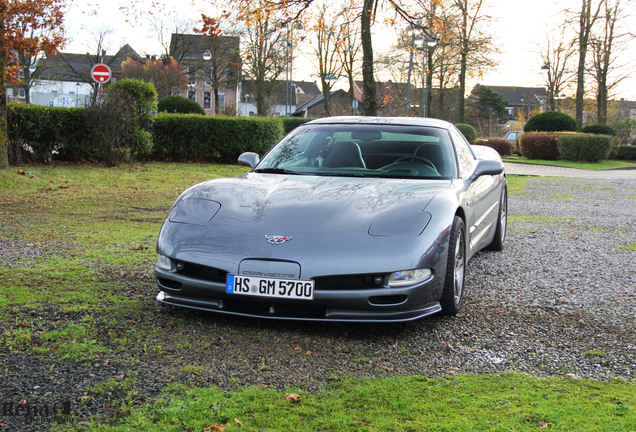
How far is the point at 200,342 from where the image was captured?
11.3ft

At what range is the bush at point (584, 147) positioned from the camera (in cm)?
2803

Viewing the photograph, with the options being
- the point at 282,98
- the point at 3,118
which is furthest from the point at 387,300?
the point at 282,98

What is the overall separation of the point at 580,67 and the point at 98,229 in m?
31.7

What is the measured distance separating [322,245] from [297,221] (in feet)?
0.95

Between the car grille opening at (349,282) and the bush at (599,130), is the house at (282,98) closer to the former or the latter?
the bush at (599,130)

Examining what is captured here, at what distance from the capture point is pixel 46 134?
1513 centimetres

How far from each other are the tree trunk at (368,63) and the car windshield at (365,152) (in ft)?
33.7

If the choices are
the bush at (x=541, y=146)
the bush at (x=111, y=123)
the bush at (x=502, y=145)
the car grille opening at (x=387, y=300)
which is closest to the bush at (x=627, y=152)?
the bush at (x=502, y=145)

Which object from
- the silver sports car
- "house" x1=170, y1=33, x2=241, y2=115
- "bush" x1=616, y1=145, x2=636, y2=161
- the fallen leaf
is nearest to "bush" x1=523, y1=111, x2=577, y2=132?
"bush" x1=616, y1=145, x2=636, y2=161

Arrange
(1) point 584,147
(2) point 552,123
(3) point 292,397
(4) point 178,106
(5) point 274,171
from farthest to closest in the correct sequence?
(2) point 552,123 → (4) point 178,106 → (1) point 584,147 → (5) point 274,171 → (3) point 292,397

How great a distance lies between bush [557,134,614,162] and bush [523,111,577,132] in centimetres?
442

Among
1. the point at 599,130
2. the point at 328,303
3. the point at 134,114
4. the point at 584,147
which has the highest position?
the point at 599,130

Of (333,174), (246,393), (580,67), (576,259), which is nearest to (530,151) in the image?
(580,67)

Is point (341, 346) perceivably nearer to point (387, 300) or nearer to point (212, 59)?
point (387, 300)
